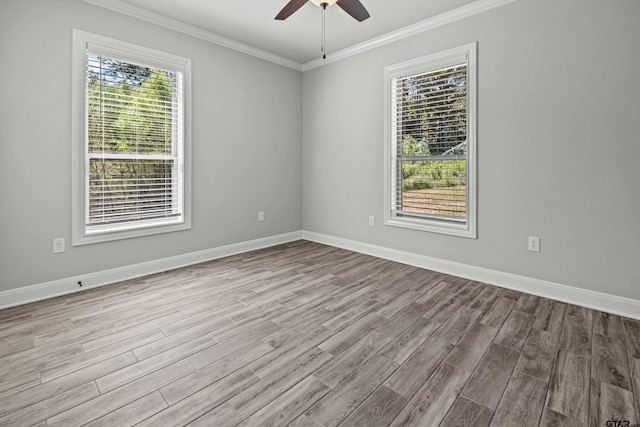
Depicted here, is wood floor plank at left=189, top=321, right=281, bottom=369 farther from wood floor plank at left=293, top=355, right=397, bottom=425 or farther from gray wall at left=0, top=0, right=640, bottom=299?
gray wall at left=0, top=0, right=640, bottom=299

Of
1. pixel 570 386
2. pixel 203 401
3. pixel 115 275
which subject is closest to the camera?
pixel 203 401

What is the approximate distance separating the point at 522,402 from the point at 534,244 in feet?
6.00

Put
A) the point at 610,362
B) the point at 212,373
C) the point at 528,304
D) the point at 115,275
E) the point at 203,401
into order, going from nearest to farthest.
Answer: the point at 203,401 < the point at 212,373 < the point at 610,362 < the point at 528,304 < the point at 115,275

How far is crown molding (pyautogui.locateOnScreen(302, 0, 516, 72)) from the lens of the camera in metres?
3.16

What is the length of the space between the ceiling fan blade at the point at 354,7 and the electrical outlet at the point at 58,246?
316cm

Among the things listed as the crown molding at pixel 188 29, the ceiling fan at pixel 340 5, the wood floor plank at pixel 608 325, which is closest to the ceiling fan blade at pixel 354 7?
the ceiling fan at pixel 340 5

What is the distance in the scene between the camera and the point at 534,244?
300cm

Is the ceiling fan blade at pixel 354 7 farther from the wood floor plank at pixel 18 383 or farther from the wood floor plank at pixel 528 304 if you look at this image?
the wood floor plank at pixel 18 383

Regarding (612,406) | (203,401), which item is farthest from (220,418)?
(612,406)

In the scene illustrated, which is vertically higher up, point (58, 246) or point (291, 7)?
point (291, 7)

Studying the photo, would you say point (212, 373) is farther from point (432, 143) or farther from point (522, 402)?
point (432, 143)

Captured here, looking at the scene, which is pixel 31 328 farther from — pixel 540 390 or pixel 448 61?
pixel 448 61

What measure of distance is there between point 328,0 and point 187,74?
6.71ft

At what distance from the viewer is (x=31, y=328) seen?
2340 mm
